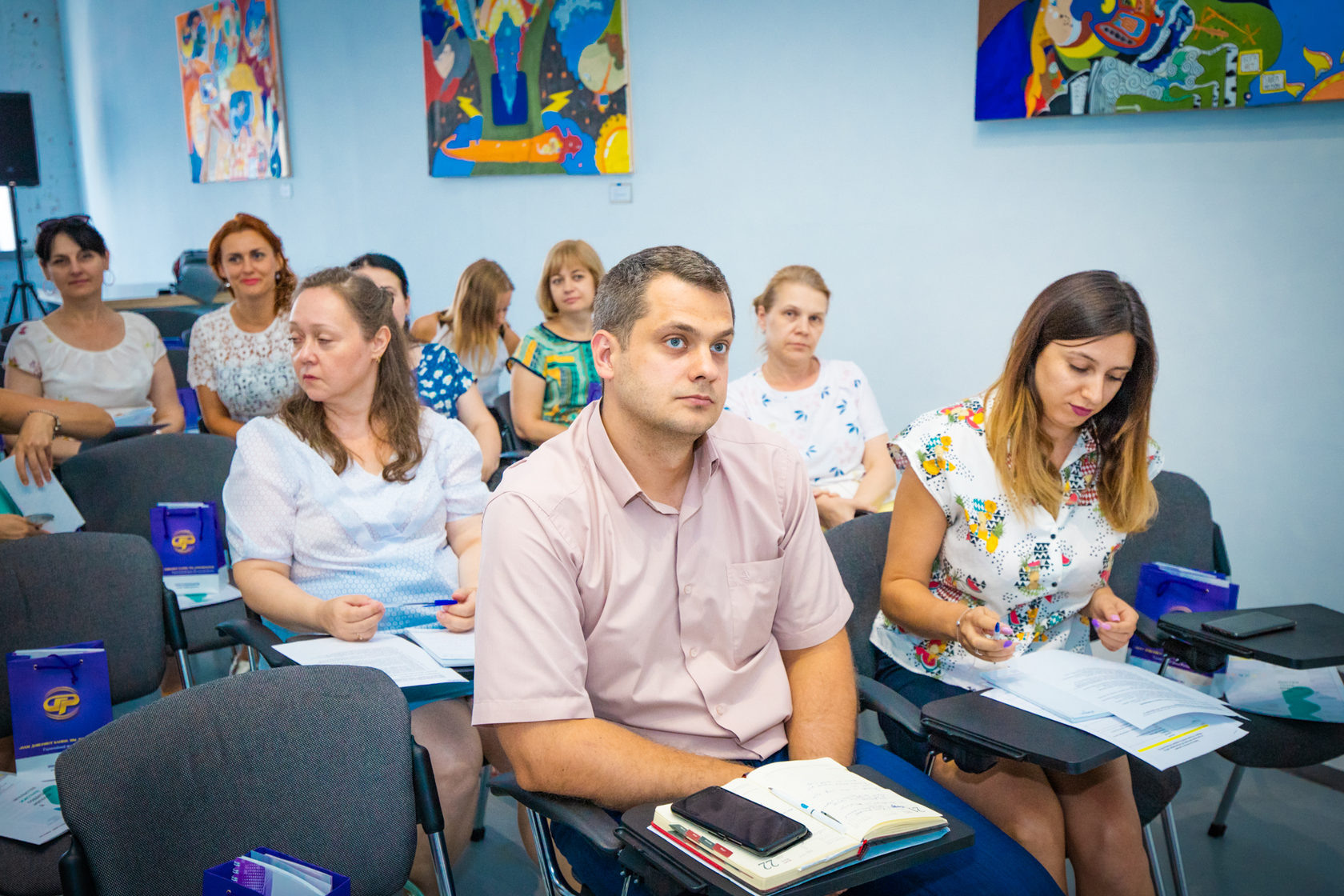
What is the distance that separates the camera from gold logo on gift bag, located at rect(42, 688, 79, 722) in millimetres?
1753

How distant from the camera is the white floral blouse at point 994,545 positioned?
1.95 meters

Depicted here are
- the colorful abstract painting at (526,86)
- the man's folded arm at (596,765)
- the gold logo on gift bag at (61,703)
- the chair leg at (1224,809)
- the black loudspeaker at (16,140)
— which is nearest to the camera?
the man's folded arm at (596,765)

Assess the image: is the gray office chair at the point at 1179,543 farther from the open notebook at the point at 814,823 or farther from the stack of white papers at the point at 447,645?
the stack of white papers at the point at 447,645

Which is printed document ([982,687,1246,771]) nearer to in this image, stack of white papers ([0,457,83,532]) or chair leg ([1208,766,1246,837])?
chair leg ([1208,766,1246,837])

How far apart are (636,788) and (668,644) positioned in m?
0.26

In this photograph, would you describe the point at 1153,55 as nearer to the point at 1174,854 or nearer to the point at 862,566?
the point at 862,566

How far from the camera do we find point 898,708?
1733mm

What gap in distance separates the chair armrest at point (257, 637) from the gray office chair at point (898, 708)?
1095 mm

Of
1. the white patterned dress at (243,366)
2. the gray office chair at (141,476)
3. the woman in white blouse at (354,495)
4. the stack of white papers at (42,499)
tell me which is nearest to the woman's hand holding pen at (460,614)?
the woman in white blouse at (354,495)

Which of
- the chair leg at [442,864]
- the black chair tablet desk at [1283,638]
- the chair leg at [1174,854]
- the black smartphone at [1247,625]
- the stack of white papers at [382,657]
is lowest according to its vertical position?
the chair leg at [1174,854]

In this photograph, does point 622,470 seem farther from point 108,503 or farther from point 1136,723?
point 108,503

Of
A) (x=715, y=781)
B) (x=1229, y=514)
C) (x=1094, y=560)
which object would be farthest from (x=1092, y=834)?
(x=1229, y=514)

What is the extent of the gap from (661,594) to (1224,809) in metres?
1.74

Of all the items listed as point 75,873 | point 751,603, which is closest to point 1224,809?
point 751,603
